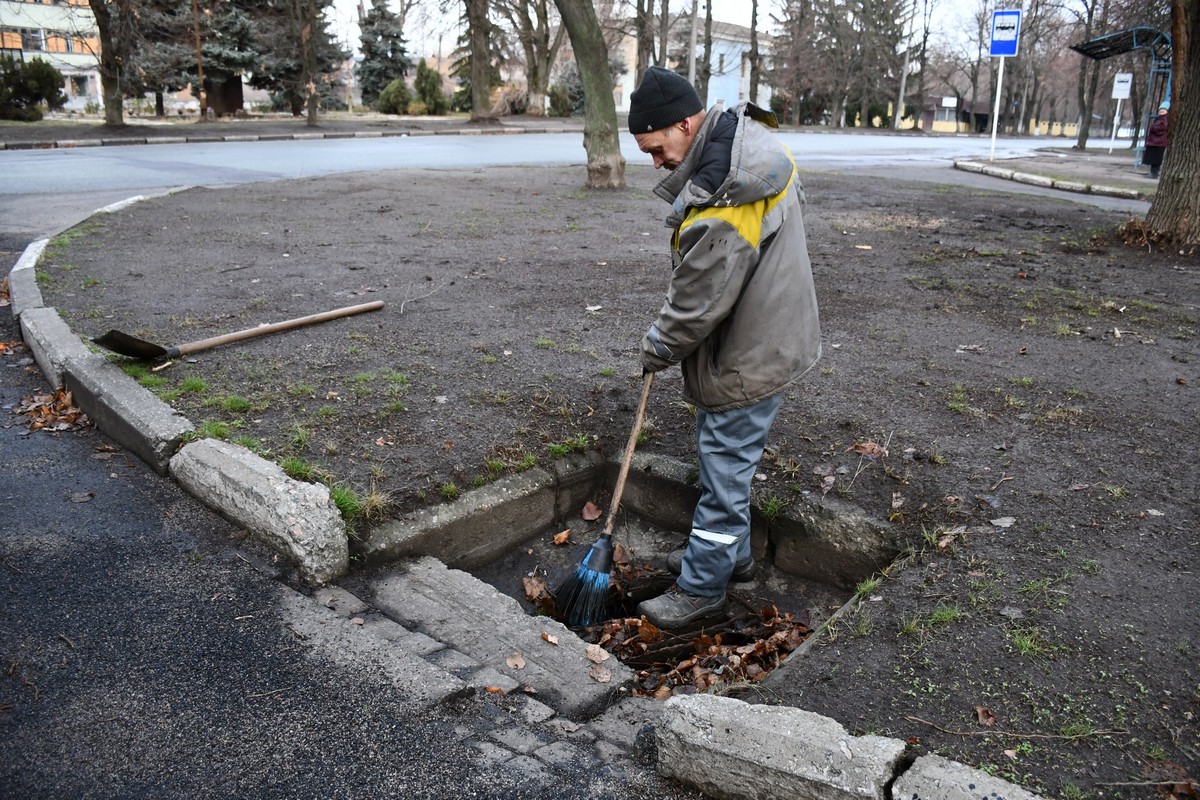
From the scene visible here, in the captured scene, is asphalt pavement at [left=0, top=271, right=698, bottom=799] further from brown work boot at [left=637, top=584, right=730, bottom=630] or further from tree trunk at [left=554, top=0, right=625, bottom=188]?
tree trunk at [left=554, top=0, right=625, bottom=188]

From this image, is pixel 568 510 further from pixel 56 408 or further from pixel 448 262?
pixel 448 262

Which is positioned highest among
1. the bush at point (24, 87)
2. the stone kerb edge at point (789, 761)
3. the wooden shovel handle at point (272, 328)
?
the bush at point (24, 87)

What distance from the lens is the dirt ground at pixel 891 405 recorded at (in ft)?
8.81

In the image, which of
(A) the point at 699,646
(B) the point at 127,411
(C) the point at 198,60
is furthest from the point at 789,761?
(C) the point at 198,60

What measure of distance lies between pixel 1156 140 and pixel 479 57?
71.8 feet

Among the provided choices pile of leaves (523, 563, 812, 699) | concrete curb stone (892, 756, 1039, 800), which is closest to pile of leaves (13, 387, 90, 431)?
pile of leaves (523, 563, 812, 699)

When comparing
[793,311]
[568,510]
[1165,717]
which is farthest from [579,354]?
[1165,717]

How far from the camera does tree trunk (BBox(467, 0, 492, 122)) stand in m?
30.8

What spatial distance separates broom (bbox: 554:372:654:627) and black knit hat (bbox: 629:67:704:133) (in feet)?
3.43

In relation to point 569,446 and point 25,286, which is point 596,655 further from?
point 25,286

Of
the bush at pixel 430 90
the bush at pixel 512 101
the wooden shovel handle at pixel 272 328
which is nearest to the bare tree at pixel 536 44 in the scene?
the bush at pixel 512 101

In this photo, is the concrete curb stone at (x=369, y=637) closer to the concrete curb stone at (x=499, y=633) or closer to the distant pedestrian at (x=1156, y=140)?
the concrete curb stone at (x=499, y=633)

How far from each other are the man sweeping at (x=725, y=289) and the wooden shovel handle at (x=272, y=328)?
126 inches

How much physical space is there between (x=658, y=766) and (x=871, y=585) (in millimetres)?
1190
